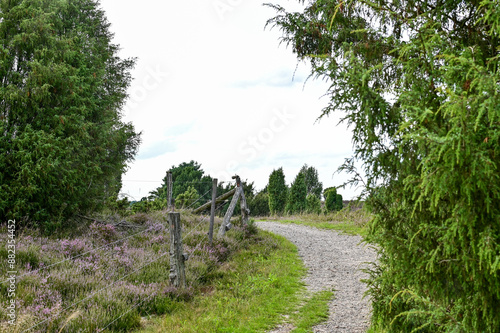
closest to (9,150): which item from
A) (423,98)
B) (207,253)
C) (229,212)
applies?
(207,253)

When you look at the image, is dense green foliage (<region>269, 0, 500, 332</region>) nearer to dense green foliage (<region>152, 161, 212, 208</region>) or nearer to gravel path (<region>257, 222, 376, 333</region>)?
gravel path (<region>257, 222, 376, 333</region>)

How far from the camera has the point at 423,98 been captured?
3.57 meters

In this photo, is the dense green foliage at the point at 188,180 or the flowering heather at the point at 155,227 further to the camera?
the dense green foliage at the point at 188,180

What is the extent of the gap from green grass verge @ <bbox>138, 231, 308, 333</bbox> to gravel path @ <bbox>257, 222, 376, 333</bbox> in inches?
18.6

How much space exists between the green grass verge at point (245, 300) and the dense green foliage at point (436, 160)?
8.75 feet

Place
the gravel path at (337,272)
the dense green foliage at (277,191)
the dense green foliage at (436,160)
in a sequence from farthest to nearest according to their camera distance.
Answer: the dense green foliage at (277,191)
the gravel path at (337,272)
the dense green foliage at (436,160)

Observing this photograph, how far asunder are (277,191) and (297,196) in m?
1.79

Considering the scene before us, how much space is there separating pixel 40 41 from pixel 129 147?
28.2ft

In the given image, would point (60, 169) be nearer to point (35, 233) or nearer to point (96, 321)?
point (35, 233)

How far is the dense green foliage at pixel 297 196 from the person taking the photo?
2895cm

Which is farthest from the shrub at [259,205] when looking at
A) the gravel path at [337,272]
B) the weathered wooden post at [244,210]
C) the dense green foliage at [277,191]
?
the weathered wooden post at [244,210]

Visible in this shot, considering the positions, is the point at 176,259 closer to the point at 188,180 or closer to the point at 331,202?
the point at 188,180

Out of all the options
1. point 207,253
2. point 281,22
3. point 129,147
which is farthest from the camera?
point 129,147

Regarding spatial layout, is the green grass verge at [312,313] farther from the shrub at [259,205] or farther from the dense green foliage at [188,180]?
the shrub at [259,205]
